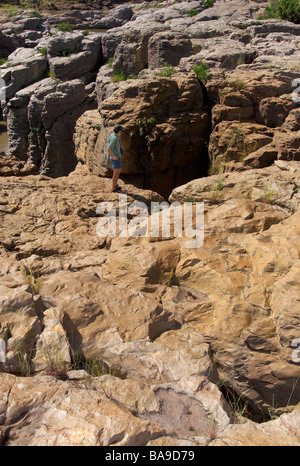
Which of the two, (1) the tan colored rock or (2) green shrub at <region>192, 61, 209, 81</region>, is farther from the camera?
(2) green shrub at <region>192, 61, 209, 81</region>

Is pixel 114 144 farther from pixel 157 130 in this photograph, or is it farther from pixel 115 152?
pixel 157 130

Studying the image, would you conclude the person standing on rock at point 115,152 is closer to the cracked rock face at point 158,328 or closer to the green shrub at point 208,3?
the cracked rock face at point 158,328

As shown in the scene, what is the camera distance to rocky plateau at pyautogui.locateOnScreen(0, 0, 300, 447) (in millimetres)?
2246

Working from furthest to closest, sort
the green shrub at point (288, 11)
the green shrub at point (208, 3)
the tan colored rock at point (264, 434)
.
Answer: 1. the green shrub at point (208, 3)
2. the green shrub at point (288, 11)
3. the tan colored rock at point (264, 434)

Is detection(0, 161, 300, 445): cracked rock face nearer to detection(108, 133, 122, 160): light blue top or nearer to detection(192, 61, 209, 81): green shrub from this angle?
detection(108, 133, 122, 160): light blue top

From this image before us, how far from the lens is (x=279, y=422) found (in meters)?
2.28

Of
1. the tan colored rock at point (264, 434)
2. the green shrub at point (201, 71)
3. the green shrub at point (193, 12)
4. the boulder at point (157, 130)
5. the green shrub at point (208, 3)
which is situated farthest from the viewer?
the green shrub at point (208, 3)

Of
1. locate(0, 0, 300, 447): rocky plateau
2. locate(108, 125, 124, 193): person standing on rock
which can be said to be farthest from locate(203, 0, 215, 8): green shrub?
locate(108, 125, 124, 193): person standing on rock

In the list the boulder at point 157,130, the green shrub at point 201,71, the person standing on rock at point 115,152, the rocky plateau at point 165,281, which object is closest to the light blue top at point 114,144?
the person standing on rock at point 115,152

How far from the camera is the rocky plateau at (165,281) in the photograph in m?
2.25

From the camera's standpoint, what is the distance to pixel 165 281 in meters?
3.74

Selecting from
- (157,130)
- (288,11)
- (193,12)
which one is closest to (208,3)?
(193,12)

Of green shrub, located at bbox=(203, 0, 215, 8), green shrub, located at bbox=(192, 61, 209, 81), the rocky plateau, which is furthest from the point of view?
green shrub, located at bbox=(203, 0, 215, 8)

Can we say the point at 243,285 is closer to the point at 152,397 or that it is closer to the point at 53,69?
the point at 152,397
